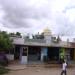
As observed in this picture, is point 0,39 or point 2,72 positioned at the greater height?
point 0,39

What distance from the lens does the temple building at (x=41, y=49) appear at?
40.6 m

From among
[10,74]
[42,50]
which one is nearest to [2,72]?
[10,74]

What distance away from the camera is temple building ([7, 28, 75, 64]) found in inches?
1598

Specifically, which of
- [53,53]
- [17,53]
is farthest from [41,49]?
[17,53]

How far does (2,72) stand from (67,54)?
19564 mm

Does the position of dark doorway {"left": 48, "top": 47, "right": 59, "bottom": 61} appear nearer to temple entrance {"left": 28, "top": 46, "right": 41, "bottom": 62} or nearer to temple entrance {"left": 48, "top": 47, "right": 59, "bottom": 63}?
temple entrance {"left": 48, "top": 47, "right": 59, "bottom": 63}

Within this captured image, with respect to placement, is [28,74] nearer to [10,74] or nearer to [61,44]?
[10,74]

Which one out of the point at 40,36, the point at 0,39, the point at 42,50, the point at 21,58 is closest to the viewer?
the point at 0,39

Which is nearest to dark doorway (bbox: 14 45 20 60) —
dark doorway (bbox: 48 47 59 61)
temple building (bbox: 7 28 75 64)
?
temple building (bbox: 7 28 75 64)

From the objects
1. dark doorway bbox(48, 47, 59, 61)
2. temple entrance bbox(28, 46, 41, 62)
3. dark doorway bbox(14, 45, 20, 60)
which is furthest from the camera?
dark doorway bbox(48, 47, 59, 61)

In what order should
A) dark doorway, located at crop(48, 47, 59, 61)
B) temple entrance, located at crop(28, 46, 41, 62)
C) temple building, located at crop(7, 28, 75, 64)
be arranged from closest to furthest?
1. temple building, located at crop(7, 28, 75, 64)
2. temple entrance, located at crop(28, 46, 41, 62)
3. dark doorway, located at crop(48, 47, 59, 61)

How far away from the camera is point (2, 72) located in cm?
2831

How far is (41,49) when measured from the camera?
43906mm

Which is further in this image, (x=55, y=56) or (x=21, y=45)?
(x=55, y=56)
